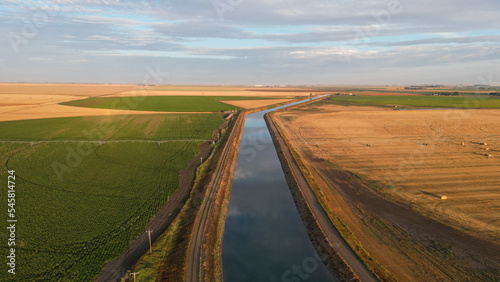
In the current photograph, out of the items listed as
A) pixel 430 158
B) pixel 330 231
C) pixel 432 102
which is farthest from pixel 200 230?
pixel 432 102

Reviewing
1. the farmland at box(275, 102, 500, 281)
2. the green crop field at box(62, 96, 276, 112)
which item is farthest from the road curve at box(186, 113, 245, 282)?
the green crop field at box(62, 96, 276, 112)

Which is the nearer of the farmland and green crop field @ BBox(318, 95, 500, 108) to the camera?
the farmland

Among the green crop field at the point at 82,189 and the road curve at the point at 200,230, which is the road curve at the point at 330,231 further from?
the green crop field at the point at 82,189

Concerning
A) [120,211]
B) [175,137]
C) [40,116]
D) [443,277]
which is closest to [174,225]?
[120,211]

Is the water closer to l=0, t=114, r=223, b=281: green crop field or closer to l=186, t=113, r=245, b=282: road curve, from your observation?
l=186, t=113, r=245, b=282: road curve

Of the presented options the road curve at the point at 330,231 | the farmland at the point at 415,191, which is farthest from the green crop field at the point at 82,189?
the farmland at the point at 415,191

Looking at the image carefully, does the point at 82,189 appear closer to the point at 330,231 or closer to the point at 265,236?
the point at 265,236
